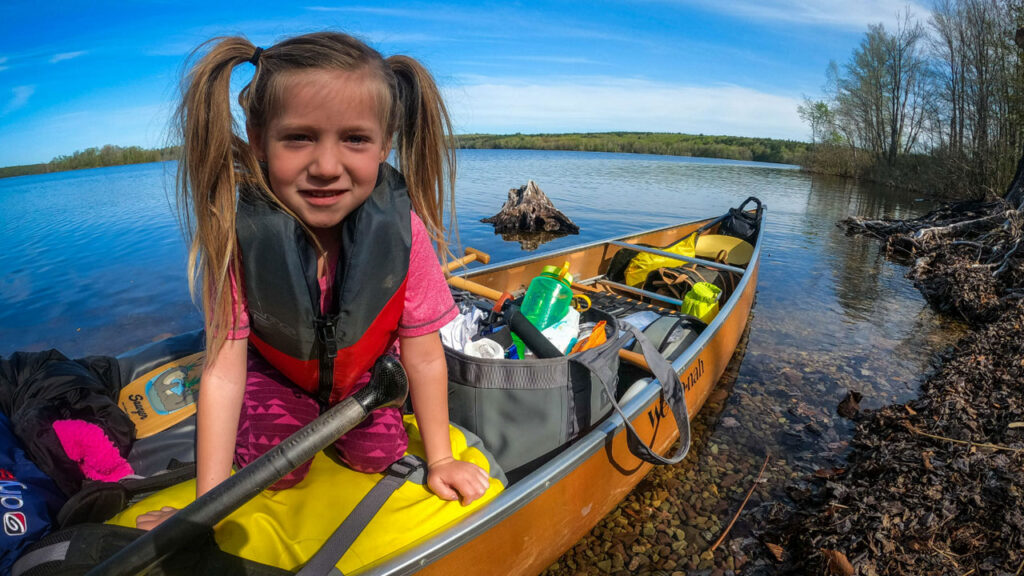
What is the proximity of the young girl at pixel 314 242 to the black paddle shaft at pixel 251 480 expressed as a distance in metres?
0.43

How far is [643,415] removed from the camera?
2850mm

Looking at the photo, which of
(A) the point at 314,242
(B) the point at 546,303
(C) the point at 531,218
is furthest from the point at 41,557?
(C) the point at 531,218

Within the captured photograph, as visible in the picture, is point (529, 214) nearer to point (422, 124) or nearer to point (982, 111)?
point (422, 124)

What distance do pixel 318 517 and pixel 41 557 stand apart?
0.78m

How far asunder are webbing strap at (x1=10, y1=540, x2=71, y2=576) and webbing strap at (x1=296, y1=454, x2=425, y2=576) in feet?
2.19

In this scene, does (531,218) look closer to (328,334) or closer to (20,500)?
(328,334)

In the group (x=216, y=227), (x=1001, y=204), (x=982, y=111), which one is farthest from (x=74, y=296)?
(x=982, y=111)

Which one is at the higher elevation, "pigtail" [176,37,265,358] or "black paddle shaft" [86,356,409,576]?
"pigtail" [176,37,265,358]

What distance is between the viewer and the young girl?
5.11ft

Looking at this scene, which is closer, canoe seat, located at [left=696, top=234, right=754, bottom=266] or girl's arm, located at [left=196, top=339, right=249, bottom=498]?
girl's arm, located at [left=196, top=339, right=249, bottom=498]

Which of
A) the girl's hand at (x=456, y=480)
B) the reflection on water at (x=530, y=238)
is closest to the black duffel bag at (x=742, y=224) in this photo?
the reflection on water at (x=530, y=238)

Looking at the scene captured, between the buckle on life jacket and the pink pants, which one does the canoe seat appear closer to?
the pink pants

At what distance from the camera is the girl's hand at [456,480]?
1994 millimetres

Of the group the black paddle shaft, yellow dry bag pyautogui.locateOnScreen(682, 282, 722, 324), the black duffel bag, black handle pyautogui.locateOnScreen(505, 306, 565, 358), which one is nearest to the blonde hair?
the black paddle shaft
